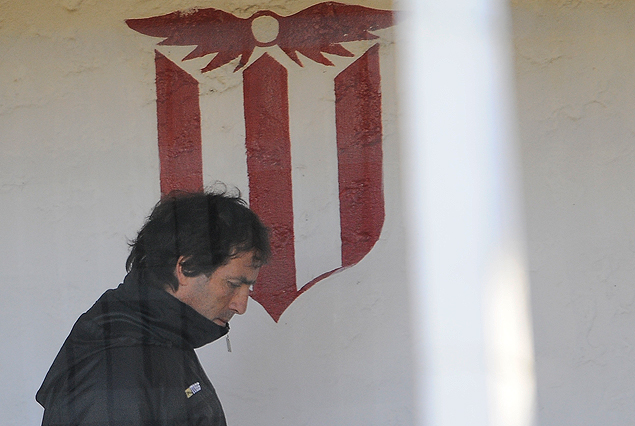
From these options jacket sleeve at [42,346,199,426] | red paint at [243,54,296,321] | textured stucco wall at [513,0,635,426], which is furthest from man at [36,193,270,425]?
textured stucco wall at [513,0,635,426]

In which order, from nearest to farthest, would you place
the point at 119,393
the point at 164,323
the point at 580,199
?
the point at 119,393 → the point at 164,323 → the point at 580,199

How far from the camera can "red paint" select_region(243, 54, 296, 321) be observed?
1839mm

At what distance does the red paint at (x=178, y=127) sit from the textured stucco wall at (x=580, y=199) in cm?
83

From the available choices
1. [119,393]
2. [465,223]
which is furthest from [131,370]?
[465,223]

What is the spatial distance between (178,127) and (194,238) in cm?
64

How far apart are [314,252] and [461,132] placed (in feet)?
1.57

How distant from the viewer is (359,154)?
6.03 ft

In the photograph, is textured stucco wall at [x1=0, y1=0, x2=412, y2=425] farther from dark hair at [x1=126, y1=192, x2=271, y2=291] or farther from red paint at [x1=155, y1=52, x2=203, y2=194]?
dark hair at [x1=126, y1=192, x2=271, y2=291]

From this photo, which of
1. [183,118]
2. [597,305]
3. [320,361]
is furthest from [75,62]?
[597,305]

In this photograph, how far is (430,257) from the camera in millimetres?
1838

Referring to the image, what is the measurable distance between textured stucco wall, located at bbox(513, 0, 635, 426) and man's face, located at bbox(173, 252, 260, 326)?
0.82 m

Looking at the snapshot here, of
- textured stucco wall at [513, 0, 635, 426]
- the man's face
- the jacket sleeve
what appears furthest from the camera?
textured stucco wall at [513, 0, 635, 426]

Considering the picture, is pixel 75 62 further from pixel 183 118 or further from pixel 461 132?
pixel 461 132

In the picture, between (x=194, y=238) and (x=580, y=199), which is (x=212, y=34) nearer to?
(x=194, y=238)
